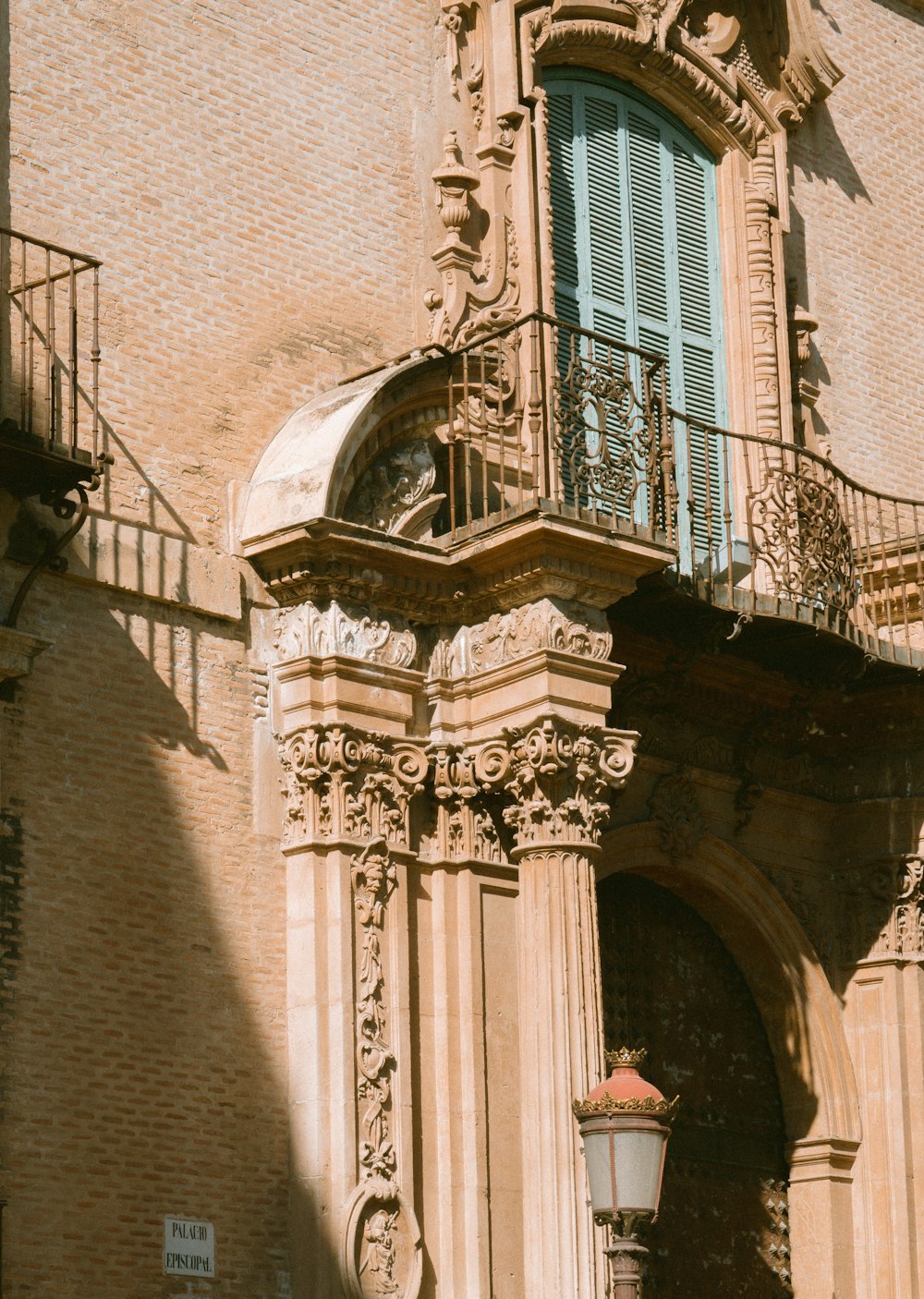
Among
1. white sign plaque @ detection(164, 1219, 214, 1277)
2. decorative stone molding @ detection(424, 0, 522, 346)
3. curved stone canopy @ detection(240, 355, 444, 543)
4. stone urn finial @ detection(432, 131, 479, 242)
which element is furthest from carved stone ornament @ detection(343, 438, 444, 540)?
white sign plaque @ detection(164, 1219, 214, 1277)

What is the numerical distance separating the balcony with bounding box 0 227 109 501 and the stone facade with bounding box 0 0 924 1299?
0.22 ft

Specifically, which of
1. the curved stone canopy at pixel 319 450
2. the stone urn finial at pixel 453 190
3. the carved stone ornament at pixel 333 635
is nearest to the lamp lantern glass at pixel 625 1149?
the carved stone ornament at pixel 333 635

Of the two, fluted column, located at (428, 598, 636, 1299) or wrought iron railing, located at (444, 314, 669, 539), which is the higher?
wrought iron railing, located at (444, 314, 669, 539)

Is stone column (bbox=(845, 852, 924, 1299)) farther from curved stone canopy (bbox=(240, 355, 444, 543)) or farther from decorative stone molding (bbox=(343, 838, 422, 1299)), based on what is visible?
curved stone canopy (bbox=(240, 355, 444, 543))

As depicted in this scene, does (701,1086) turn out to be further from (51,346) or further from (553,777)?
(51,346)

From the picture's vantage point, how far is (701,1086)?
51.1 ft

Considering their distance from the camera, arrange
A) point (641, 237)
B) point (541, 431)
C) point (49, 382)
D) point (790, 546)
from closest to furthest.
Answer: point (49, 382), point (541, 431), point (790, 546), point (641, 237)

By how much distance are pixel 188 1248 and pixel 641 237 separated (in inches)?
288

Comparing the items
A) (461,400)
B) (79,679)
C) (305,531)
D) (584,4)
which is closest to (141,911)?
(79,679)

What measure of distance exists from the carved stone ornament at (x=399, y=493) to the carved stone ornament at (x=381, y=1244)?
3.39m

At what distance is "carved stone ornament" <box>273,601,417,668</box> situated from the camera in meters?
13.5

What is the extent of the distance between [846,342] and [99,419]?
6739mm

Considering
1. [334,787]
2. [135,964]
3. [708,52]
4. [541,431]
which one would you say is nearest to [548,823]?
[334,787]

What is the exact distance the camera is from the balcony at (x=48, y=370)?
39.1 ft
